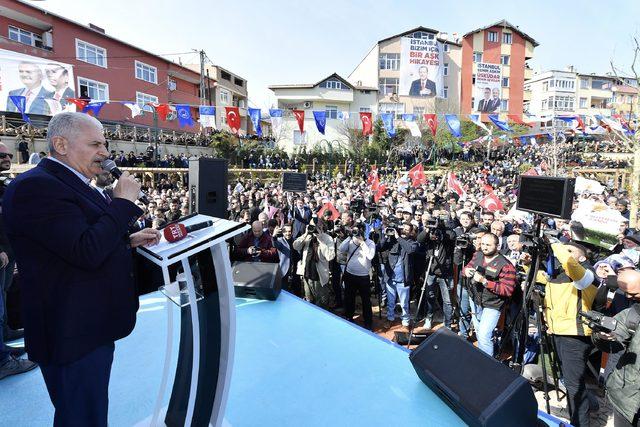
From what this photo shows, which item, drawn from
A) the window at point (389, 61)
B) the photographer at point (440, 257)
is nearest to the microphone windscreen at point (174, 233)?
the photographer at point (440, 257)

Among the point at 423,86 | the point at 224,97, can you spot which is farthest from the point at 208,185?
the point at 423,86

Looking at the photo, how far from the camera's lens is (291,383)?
10.4 feet

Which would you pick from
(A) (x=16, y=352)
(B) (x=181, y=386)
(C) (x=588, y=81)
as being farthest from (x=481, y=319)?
(C) (x=588, y=81)

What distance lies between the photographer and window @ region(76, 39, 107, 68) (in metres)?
24.0

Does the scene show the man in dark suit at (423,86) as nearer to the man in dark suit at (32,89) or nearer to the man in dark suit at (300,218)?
the man in dark suit at (32,89)

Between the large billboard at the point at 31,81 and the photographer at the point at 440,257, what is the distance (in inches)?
774

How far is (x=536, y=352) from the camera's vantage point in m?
4.53

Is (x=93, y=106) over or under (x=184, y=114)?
over

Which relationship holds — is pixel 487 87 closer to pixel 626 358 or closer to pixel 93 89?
pixel 93 89

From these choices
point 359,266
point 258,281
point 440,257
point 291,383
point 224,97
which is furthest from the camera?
point 224,97

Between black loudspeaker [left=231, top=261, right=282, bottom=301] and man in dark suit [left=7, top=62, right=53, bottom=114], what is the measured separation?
64.5 feet

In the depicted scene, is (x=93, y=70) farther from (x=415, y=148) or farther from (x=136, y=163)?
(x=415, y=148)

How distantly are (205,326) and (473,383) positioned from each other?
1.92 meters

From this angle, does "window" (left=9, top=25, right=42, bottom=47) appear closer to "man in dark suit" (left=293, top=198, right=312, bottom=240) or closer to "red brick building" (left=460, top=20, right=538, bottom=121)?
"man in dark suit" (left=293, top=198, right=312, bottom=240)
